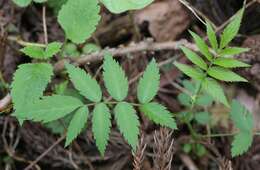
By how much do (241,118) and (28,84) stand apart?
98 centimetres

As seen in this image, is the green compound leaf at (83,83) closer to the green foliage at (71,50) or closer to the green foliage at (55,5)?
the green foliage at (71,50)

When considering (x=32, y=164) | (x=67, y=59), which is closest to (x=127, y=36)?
(x=67, y=59)

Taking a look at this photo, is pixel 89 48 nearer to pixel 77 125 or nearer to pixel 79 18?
pixel 79 18

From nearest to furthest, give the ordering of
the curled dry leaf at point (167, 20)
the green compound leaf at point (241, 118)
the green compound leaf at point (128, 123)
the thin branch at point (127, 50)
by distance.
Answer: the green compound leaf at point (128, 123), the green compound leaf at point (241, 118), the thin branch at point (127, 50), the curled dry leaf at point (167, 20)

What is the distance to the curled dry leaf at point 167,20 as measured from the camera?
231 centimetres

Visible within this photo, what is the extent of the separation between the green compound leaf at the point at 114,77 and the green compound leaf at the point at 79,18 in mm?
245

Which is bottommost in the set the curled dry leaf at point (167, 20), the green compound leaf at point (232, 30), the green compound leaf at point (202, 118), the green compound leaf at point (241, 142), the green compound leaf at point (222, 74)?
the green compound leaf at point (202, 118)

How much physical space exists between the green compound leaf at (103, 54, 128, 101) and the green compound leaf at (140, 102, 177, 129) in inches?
4.2

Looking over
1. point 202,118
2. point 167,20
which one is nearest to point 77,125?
point 202,118

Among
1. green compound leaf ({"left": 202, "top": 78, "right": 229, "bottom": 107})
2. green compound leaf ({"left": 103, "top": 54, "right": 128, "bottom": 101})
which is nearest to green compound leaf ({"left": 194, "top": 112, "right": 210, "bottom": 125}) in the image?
green compound leaf ({"left": 202, "top": 78, "right": 229, "bottom": 107})

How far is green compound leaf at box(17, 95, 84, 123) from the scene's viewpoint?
1.40m

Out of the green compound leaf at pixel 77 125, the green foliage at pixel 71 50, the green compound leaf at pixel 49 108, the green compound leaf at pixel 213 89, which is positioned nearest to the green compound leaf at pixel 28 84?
the green compound leaf at pixel 49 108

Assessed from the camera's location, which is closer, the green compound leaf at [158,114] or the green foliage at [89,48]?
the green compound leaf at [158,114]

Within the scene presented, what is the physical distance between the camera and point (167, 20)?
2.34 m
